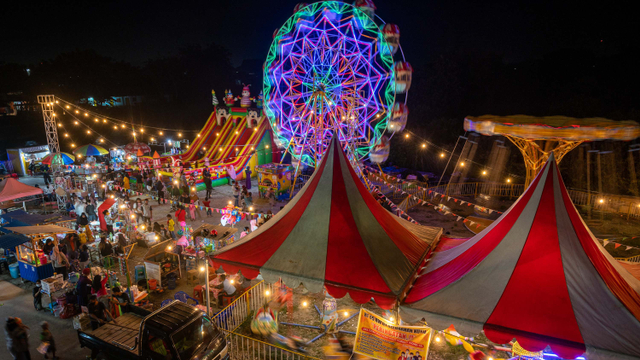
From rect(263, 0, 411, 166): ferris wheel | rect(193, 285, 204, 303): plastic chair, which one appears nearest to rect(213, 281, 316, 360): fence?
rect(193, 285, 204, 303): plastic chair

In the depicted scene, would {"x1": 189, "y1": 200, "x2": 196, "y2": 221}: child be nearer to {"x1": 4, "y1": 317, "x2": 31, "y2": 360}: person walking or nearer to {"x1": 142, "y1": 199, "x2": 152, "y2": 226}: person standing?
{"x1": 142, "y1": 199, "x2": 152, "y2": 226}: person standing

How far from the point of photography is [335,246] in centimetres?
564

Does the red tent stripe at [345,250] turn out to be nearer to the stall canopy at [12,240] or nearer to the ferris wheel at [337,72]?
the ferris wheel at [337,72]

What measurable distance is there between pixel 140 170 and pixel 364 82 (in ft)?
55.9

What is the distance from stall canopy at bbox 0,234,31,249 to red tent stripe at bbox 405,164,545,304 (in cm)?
1043

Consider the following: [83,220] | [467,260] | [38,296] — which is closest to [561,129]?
[467,260]

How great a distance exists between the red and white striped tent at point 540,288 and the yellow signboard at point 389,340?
3.07ft

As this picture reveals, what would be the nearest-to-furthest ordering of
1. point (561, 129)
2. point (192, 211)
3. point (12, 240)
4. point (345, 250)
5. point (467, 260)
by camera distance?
point (467, 260)
point (345, 250)
point (12, 240)
point (561, 129)
point (192, 211)

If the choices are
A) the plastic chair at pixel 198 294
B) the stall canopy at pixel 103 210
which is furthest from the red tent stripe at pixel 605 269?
the stall canopy at pixel 103 210

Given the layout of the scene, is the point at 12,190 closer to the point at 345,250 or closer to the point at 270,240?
the point at 270,240

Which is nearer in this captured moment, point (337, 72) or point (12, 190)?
point (337, 72)

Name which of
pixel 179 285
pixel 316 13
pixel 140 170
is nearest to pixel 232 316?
pixel 179 285

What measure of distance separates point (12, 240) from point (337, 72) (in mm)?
11148

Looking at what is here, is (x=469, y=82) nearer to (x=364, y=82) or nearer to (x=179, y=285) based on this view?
(x=364, y=82)
